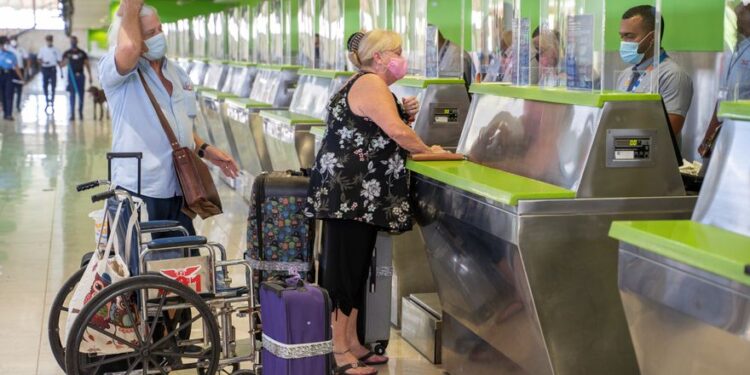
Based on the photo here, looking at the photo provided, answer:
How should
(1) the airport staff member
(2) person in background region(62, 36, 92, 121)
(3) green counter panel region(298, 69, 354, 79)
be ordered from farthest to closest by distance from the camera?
1. (2) person in background region(62, 36, 92, 121)
2. (3) green counter panel region(298, 69, 354, 79)
3. (1) the airport staff member

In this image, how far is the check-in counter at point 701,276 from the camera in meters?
2.54

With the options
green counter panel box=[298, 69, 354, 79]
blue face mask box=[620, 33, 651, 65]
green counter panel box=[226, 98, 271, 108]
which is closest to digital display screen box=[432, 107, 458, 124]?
blue face mask box=[620, 33, 651, 65]

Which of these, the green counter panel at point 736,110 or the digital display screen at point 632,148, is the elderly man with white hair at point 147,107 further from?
the green counter panel at point 736,110

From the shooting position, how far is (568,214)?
358 cm

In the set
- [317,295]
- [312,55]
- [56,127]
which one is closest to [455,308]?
[317,295]

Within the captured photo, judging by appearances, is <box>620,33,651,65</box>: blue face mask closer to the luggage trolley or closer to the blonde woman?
the blonde woman

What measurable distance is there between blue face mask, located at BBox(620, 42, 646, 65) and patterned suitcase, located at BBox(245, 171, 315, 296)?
1491mm

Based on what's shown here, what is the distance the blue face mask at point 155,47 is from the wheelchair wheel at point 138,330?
1.06 m

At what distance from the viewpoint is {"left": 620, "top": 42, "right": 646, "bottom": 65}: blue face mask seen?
169 inches

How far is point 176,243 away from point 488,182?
4.01 ft

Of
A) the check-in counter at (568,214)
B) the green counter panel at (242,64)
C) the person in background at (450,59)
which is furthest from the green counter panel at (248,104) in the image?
the check-in counter at (568,214)

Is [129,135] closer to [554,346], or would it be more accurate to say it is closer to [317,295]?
[317,295]

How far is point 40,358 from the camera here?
5.04m

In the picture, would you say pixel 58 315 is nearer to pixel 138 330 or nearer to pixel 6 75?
pixel 138 330
